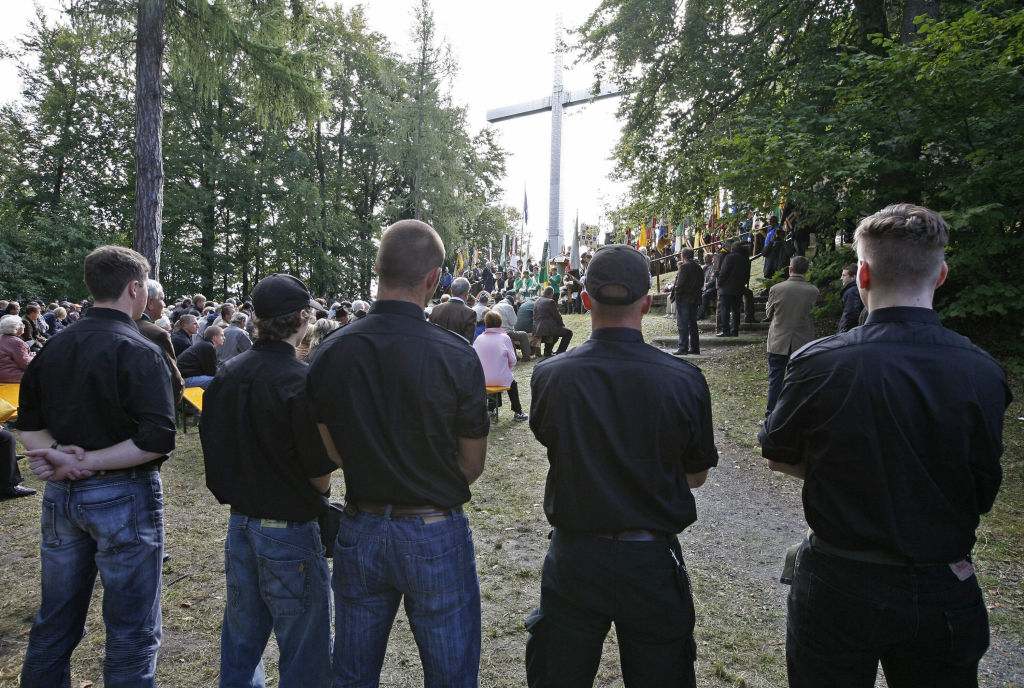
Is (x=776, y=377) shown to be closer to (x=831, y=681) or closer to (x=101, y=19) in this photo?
(x=831, y=681)

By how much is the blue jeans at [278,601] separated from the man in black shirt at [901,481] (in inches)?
68.7

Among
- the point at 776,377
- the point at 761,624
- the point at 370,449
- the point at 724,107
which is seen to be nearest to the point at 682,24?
the point at 724,107

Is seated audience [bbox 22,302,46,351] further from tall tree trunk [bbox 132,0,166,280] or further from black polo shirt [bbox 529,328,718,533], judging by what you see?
black polo shirt [bbox 529,328,718,533]

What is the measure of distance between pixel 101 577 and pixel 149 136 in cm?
1090

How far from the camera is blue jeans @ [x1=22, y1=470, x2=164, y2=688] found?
2400mm

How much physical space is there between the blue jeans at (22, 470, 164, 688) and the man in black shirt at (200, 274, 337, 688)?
1.37 feet

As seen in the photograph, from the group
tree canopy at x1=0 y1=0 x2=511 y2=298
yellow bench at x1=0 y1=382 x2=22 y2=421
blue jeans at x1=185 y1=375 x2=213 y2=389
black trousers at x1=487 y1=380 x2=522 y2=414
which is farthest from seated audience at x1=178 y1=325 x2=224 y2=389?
tree canopy at x1=0 y1=0 x2=511 y2=298

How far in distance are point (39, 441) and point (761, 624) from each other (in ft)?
12.8

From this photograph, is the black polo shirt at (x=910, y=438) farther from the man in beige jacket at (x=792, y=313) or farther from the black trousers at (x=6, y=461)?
the black trousers at (x=6, y=461)

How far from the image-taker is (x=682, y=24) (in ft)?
43.4

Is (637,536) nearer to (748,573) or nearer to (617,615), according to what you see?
(617,615)

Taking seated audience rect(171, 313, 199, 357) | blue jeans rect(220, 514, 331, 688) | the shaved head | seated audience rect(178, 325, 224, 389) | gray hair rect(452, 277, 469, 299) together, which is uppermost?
gray hair rect(452, 277, 469, 299)

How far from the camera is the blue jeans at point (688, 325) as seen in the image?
1161cm

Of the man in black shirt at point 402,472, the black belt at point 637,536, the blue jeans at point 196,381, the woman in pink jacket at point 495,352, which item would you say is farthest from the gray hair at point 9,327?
the black belt at point 637,536
